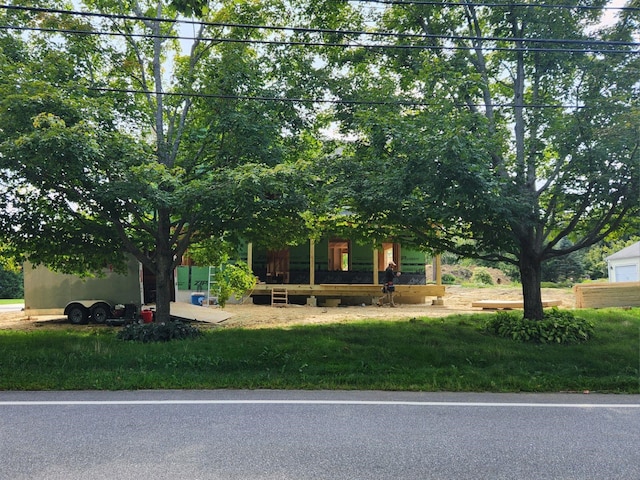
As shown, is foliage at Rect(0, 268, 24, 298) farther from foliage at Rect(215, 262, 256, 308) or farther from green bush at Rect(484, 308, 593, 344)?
green bush at Rect(484, 308, 593, 344)

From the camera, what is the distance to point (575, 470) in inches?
144

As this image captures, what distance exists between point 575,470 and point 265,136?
807 centimetres

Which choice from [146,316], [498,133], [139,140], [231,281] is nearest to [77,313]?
[146,316]

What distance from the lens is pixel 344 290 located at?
19.0 meters

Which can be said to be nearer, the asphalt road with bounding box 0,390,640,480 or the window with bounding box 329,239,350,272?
the asphalt road with bounding box 0,390,640,480

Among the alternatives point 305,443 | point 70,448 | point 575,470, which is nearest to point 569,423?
point 575,470

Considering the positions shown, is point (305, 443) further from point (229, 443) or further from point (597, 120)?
point (597, 120)

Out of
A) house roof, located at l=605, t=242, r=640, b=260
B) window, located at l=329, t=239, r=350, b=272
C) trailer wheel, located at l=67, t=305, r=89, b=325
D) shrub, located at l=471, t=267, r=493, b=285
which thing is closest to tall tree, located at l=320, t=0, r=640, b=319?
trailer wheel, located at l=67, t=305, r=89, b=325

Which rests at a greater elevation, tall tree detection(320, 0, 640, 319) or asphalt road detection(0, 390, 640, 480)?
tall tree detection(320, 0, 640, 319)

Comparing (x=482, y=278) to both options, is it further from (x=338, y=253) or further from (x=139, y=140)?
(x=139, y=140)

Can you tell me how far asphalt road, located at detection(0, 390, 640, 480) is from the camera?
3611mm

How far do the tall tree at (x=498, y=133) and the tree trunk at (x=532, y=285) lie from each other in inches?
0.9

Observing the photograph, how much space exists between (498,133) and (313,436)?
22.6 feet

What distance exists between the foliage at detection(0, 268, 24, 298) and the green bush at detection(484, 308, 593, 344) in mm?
29226
